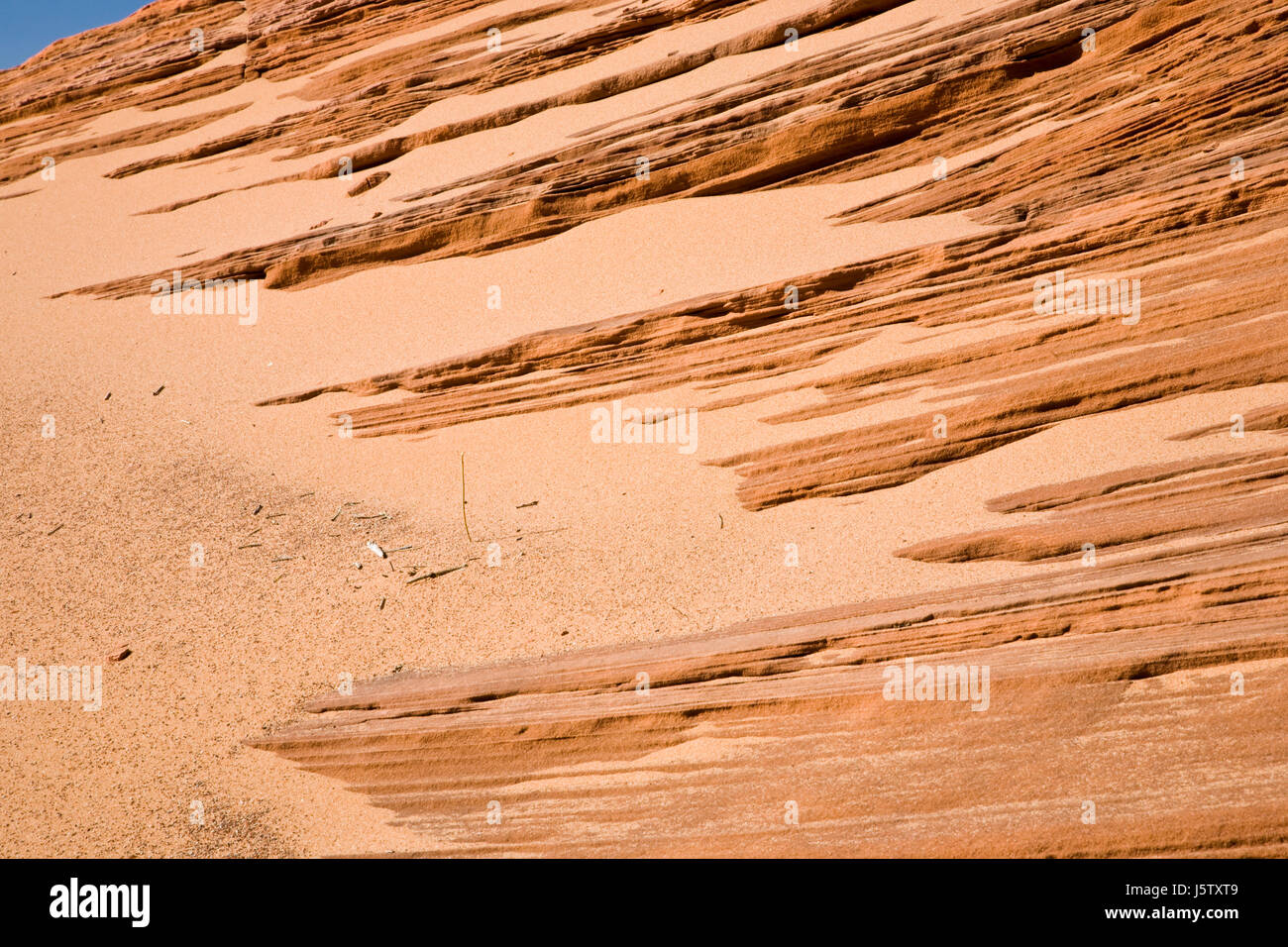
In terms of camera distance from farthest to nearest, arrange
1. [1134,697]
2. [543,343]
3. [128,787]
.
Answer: [543,343], [128,787], [1134,697]

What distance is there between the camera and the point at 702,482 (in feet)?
25.2

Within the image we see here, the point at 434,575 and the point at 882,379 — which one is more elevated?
the point at 882,379

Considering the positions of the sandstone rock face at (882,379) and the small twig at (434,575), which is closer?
the sandstone rock face at (882,379)

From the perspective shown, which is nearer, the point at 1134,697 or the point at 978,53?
the point at 1134,697

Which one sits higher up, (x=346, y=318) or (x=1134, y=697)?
(x=346, y=318)

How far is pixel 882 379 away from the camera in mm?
7672

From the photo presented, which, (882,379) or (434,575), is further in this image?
(882,379)

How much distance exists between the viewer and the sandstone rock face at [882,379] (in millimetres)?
4785

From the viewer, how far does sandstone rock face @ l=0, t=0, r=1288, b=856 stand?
4.79 m

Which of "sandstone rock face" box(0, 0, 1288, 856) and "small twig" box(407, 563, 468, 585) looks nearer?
"sandstone rock face" box(0, 0, 1288, 856)
